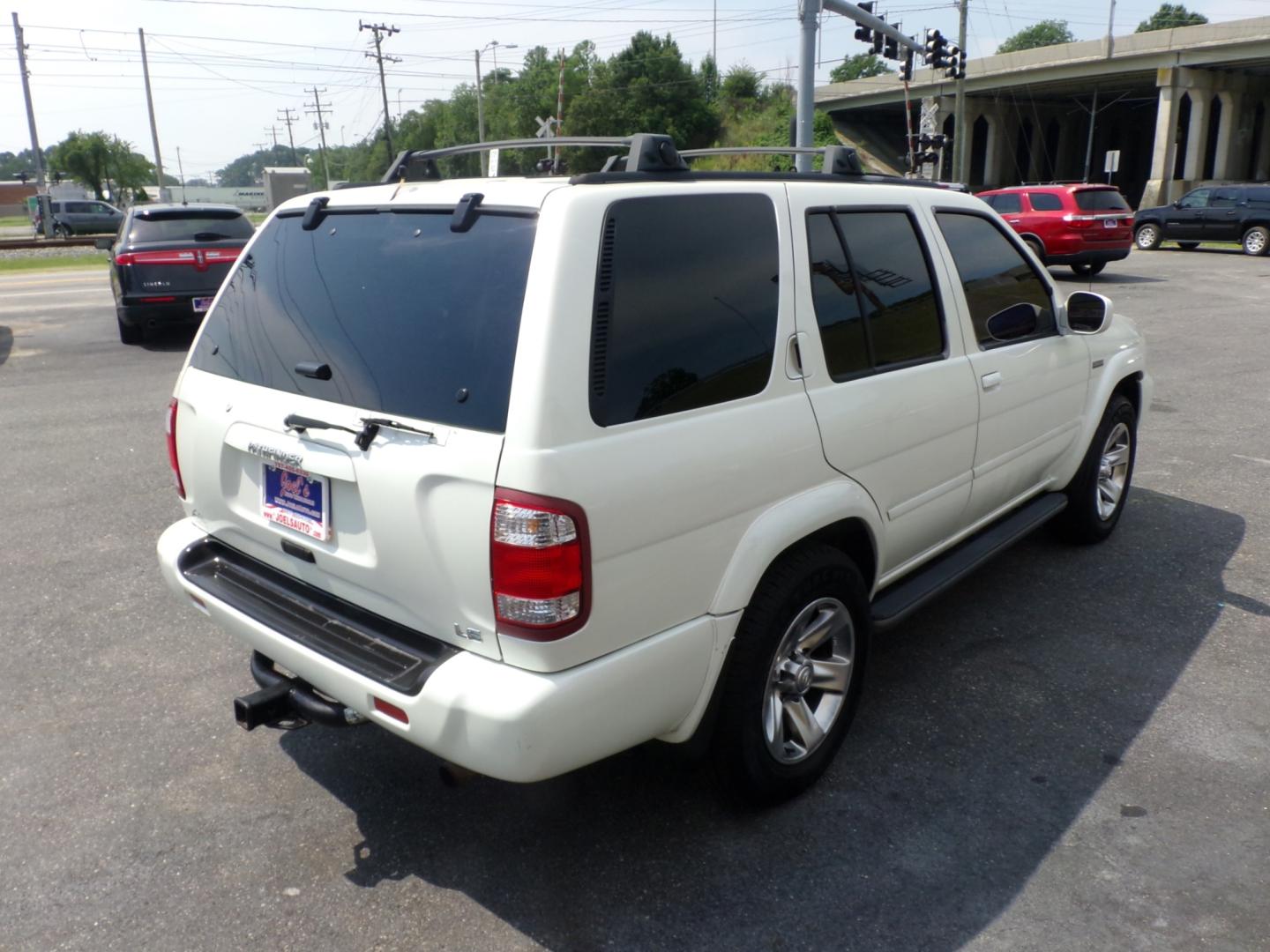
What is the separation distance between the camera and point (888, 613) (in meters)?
3.49

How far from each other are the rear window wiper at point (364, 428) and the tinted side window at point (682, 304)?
1.58 ft

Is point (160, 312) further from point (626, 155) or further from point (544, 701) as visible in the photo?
point (544, 701)

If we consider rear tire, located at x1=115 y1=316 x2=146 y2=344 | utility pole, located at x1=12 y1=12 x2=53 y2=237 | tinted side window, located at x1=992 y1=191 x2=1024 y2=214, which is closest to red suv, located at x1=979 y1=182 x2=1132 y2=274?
tinted side window, located at x1=992 y1=191 x2=1024 y2=214

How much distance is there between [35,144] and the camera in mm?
41594

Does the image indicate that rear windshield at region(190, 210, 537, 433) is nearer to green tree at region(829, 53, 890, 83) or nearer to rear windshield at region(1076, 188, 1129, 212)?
rear windshield at region(1076, 188, 1129, 212)

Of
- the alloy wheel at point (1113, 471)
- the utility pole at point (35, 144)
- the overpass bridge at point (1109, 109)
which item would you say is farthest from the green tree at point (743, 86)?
the alloy wheel at point (1113, 471)

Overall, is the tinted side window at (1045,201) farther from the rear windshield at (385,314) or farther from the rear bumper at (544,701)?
the rear bumper at (544,701)

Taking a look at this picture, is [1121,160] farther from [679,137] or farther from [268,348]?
[268,348]

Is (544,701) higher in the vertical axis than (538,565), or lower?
lower

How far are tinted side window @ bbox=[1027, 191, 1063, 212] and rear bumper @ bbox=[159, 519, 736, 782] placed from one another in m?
20.0

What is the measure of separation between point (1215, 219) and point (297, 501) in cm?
2764

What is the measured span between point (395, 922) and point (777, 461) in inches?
63.4

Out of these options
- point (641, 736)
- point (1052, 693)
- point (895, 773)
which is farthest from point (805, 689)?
point (1052, 693)

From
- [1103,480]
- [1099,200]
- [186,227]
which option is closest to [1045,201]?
[1099,200]
